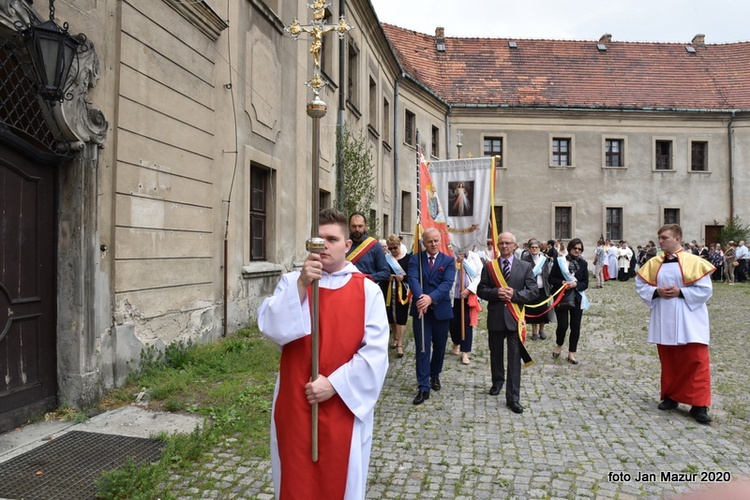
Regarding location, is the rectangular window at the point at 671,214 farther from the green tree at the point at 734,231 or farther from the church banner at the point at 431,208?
the church banner at the point at 431,208

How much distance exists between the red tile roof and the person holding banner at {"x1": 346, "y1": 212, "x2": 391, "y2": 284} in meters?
24.6

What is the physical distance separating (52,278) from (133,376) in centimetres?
145

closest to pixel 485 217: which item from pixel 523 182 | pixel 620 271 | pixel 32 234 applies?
pixel 32 234

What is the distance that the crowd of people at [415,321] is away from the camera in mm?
2850

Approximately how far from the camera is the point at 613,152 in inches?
1277

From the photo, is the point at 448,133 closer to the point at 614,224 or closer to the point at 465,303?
the point at 614,224

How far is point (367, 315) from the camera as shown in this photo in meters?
2.95

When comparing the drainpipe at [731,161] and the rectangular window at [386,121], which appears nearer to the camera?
the rectangular window at [386,121]

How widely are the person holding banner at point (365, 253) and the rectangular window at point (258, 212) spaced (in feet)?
11.2

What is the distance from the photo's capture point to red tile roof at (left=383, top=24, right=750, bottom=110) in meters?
31.9

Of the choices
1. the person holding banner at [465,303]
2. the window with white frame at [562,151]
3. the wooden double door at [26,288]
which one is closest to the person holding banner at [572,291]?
the person holding banner at [465,303]

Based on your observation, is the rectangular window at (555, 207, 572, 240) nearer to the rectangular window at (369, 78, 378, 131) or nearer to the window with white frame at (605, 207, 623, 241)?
the window with white frame at (605, 207, 623, 241)

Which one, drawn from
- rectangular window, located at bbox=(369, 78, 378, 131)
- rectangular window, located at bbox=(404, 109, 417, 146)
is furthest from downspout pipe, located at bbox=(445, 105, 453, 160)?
rectangular window, located at bbox=(369, 78, 378, 131)

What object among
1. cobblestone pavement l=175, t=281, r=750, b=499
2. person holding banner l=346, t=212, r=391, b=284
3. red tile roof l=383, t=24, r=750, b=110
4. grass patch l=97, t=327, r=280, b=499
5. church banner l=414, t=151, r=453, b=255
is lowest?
cobblestone pavement l=175, t=281, r=750, b=499
